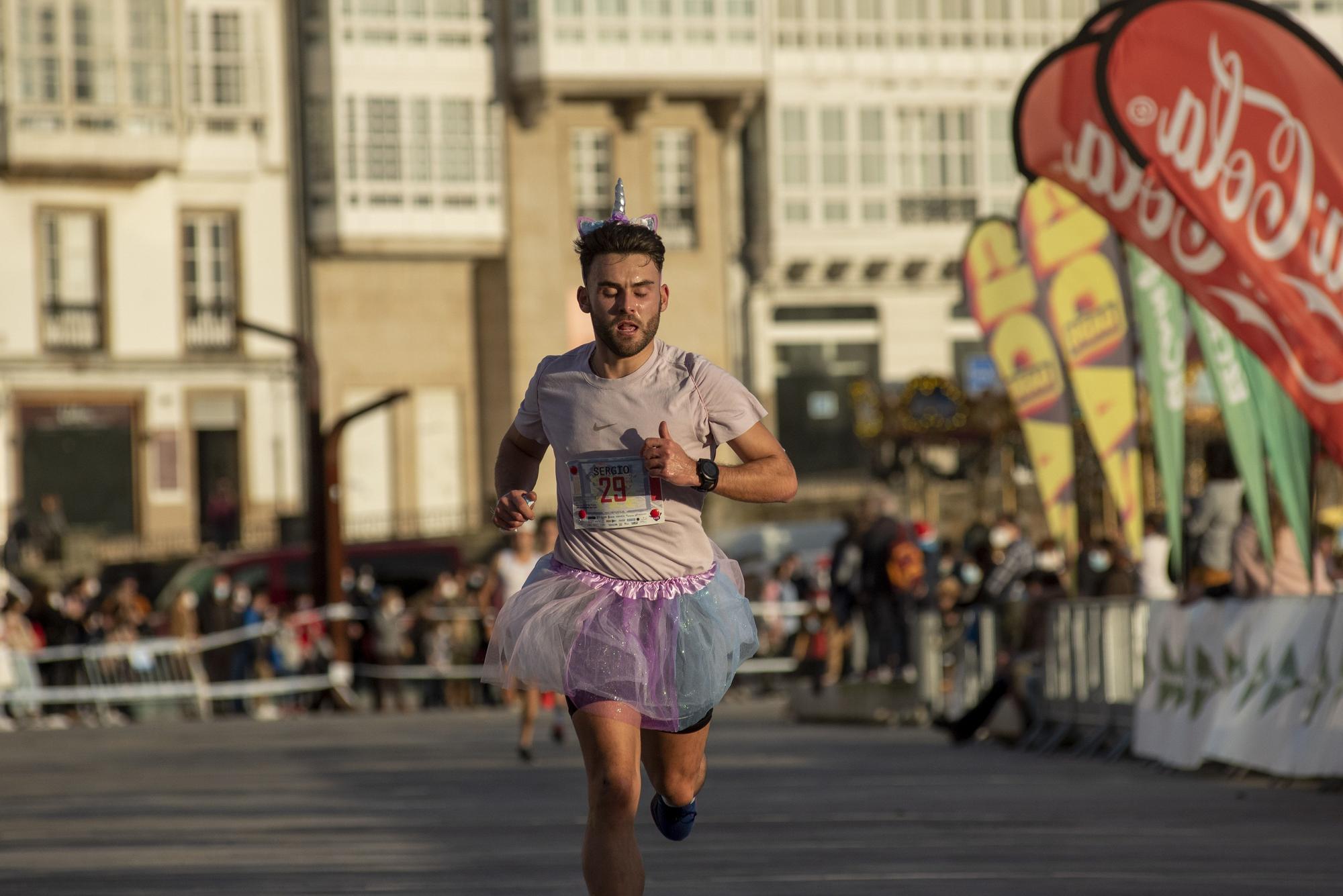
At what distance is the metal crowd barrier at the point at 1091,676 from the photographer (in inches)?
720

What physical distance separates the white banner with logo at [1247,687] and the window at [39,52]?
1466 inches

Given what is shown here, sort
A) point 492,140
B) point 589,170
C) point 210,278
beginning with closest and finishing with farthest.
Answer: point 210,278, point 492,140, point 589,170

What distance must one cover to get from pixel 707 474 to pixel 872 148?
48983mm

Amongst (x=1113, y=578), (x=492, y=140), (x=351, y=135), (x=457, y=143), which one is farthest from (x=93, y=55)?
(x=1113, y=578)

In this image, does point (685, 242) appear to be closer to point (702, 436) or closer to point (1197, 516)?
point (1197, 516)

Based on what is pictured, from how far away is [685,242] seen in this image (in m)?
55.0

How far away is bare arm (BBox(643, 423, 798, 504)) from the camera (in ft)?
23.9

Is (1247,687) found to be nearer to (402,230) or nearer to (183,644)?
(183,644)

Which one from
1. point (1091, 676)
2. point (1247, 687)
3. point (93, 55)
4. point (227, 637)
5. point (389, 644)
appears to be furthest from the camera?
point (93, 55)

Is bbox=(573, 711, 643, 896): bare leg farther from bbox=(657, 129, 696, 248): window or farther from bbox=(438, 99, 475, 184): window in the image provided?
bbox=(657, 129, 696, 248): window

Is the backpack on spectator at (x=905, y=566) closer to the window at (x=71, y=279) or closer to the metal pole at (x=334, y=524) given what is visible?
the metal pole at (x=334, y=524)

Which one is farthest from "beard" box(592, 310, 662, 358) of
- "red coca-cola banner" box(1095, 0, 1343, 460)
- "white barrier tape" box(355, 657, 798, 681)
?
"white barrier tape" box(355, 657, 798, 681)

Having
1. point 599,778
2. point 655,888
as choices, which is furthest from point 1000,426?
point 599,778

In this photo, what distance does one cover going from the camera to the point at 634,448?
7.64 meters
